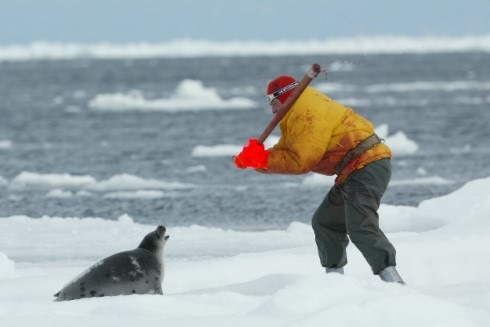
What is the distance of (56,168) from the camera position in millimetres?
20609

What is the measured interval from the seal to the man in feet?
2.90

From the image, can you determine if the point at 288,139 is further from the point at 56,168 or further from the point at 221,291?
the point at 56,168

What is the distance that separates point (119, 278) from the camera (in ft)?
21.1

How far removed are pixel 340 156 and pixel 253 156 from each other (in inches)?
17.9

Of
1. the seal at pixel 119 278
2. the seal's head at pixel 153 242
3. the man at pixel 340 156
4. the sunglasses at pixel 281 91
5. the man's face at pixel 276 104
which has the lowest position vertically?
the seal at pixel 119 278

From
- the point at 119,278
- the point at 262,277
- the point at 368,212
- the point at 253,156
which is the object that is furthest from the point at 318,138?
the point at 119,278

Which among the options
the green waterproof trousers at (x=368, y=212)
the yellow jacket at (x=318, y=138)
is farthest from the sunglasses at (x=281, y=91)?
the green waterproof trousers at (x=368, y=212)

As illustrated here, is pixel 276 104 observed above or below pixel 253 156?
above

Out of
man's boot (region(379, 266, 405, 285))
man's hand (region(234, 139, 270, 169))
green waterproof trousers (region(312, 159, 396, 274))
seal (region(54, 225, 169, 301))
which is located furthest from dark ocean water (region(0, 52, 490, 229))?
seal (region(54, 225, 169, 301))

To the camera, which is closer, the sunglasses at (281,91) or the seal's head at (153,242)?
the sunglasses at (281,91)

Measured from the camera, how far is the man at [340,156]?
6.02m

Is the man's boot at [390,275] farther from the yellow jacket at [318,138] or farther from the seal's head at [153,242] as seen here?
the seal's head at [153,242]

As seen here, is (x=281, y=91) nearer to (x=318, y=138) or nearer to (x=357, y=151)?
(x=318, y=138)

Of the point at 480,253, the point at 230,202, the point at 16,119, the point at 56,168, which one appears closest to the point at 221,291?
the point at 480,253
